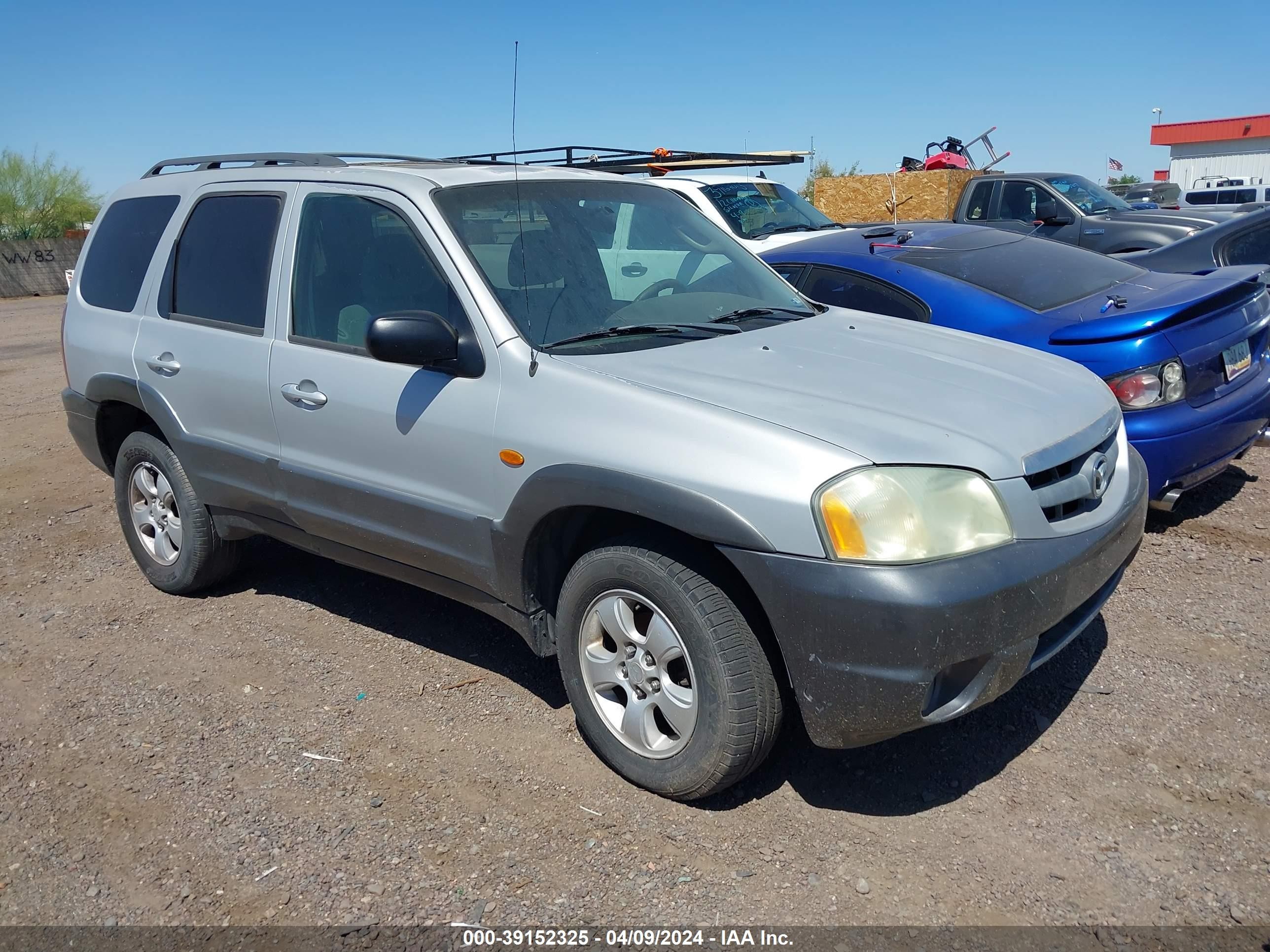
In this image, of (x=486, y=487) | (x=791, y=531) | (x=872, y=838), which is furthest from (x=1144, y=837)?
(x=486, y=487)

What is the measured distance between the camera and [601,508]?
126 inches

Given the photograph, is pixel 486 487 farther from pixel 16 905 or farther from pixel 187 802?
pixel 16 905

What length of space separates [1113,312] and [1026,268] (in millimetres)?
804

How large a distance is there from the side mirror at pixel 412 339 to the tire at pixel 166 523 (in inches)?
73.6

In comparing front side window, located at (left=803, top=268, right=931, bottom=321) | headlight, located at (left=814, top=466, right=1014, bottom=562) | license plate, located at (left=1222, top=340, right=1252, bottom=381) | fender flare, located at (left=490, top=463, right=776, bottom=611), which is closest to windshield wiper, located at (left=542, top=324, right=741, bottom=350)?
fender flare, located at (left=490, top=463, right=776, bottom=611)

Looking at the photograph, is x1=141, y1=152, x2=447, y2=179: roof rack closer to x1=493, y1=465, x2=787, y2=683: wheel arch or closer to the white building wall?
x1=493, y1=465, x2=787, y2=683: wheel arch

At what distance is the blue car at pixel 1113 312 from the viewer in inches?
183

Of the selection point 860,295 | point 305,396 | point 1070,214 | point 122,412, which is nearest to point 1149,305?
point 860,295

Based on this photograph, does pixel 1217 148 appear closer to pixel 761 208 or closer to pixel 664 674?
pixel 761 208

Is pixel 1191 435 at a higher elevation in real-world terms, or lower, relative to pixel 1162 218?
lower

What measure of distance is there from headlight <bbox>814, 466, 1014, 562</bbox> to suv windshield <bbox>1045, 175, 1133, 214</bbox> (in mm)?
11067

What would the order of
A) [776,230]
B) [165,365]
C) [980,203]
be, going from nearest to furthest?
1. [165,365]
2. [776,230]
3. [980,203]

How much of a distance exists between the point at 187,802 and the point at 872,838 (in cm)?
216

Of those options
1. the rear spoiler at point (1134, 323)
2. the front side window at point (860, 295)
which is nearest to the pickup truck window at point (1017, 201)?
the front side window at point (860, 295)
